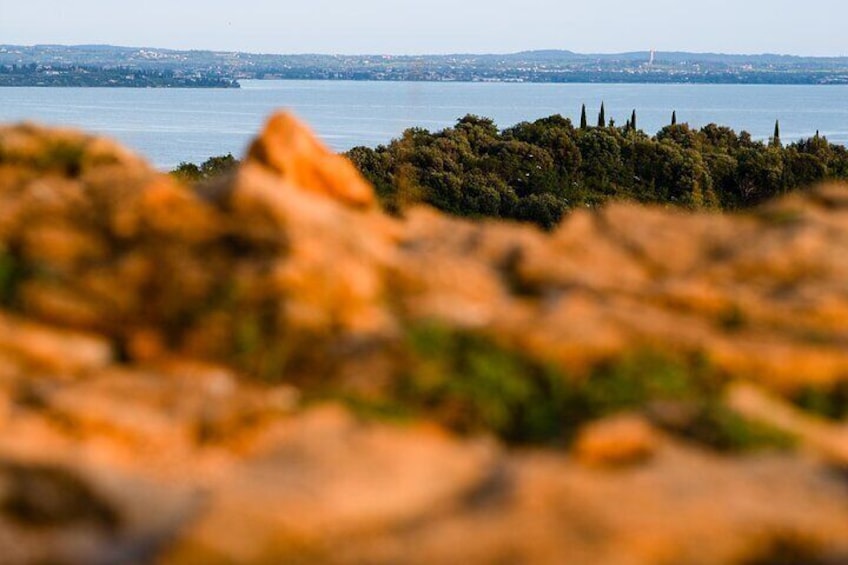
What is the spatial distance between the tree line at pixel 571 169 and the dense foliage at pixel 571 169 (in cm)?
6

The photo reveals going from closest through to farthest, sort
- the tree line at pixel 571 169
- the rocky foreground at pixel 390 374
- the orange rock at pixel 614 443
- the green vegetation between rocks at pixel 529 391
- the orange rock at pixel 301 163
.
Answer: the rocky foreground at pixel 390 374 < the orange rock at pixel 614 443 < the green vegetation between rocks at pixel 529 391 < the orange rock at pixel 301 163 < the tree line at pixel 571 169

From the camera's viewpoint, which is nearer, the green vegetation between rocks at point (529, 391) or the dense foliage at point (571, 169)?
the green vegetation between rocks at point (529, 391)

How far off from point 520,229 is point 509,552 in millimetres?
5448

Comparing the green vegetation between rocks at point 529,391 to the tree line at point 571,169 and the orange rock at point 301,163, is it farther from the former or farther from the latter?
the tree line at point 571,169

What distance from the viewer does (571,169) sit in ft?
237

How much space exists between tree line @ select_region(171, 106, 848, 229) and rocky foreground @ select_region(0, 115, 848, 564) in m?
45.9

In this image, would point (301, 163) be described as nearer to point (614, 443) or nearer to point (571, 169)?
point (614, 443)

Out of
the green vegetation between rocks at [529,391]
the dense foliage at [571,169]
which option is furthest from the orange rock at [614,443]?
the dense foliage at [571,169]

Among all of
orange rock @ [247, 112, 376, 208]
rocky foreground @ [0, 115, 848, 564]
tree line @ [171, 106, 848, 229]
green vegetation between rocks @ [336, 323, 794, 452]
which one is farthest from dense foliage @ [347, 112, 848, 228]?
green vegetation between rocks @ [336, 323, 794, 452]

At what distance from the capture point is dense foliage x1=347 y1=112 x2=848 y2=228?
61.3m

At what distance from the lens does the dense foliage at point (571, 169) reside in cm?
6128

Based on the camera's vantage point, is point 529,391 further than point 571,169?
No

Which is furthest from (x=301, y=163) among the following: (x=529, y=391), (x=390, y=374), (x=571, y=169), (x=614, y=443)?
(x=571, y=169)

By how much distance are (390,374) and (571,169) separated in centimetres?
6508
